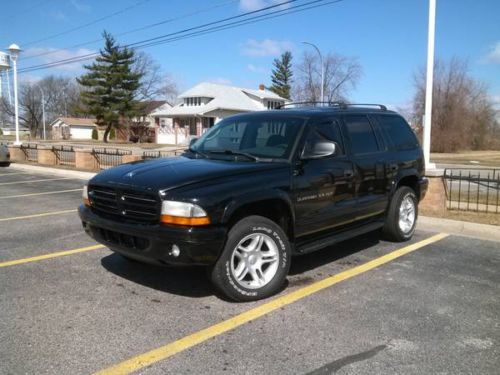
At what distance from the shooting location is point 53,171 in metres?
17.0

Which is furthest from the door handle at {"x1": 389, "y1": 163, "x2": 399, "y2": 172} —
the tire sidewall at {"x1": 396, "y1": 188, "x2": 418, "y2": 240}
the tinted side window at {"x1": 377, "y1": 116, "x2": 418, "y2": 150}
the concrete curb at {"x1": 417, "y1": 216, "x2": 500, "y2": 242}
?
the concrete curb at {"x1": 417, "y1": 216, "x2": 500, "y2": 242}

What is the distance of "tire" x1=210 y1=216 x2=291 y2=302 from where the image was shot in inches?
162

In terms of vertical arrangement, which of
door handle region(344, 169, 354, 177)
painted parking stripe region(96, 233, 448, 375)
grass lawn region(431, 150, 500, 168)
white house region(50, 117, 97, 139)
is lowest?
painted parking stripe region(96, 233, 448, 375)

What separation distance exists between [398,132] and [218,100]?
159 ft

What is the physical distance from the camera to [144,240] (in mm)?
4035

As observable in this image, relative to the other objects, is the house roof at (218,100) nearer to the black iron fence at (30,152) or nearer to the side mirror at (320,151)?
the black iron fence at (30,152)

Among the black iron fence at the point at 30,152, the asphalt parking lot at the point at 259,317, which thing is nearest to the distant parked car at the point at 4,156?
the black iron fence at the point at 30,152

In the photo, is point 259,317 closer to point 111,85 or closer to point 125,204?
point 125,204

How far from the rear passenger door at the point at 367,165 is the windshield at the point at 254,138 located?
2.94ft

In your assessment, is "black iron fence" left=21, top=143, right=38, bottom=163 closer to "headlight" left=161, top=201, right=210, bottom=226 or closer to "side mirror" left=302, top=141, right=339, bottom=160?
"side mirror" left=302, top=141, right=339, bottom=160

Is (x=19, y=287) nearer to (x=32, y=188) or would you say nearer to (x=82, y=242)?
(x=82, y=242)

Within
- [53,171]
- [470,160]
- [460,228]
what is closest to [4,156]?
[53,171]

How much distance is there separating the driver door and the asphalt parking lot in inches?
24.5

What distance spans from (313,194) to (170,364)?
2.33 metres
